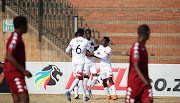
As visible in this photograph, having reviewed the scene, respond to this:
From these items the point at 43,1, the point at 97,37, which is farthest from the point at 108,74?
the point at 43,1

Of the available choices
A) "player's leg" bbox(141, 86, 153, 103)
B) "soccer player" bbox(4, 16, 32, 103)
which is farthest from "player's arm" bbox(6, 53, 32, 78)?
"player's leg" bbox(141, 86, 153, 103)

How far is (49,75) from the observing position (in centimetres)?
1577

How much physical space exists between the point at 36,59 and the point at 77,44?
7.14 metres

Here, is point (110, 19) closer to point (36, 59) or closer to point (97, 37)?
point (97, 37)

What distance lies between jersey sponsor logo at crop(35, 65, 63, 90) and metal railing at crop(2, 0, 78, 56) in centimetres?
340

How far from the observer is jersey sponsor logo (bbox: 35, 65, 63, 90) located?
15781 millimetres

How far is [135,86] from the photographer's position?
680 cm

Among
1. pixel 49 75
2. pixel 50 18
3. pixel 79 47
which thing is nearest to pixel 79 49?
pixel 79 47

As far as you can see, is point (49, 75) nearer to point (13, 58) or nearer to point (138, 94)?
point (13, 58)

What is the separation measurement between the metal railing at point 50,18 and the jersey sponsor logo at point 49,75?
134 inches

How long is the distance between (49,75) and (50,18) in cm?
478

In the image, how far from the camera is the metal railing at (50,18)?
1944 cm

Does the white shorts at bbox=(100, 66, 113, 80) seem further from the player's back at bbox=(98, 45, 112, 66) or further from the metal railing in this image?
the metal railing

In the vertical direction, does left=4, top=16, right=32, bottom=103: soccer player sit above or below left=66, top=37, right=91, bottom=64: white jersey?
above
